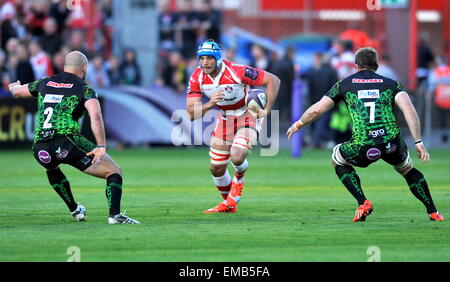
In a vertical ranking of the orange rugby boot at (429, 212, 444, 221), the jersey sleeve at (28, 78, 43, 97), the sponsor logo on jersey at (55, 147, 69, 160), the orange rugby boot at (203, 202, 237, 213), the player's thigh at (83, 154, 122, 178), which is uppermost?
the jersey sleeve at (28, 78, 43, 97)

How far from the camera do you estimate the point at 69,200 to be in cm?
1268

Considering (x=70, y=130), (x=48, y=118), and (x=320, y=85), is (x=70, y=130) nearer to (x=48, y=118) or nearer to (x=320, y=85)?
(x=48, y=118)

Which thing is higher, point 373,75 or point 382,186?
point 373,75

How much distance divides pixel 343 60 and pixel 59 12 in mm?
7832

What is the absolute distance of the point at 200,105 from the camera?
13.9m

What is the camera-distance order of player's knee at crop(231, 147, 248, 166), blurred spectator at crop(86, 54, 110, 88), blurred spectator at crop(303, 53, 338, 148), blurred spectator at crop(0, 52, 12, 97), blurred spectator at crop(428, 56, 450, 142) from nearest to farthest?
player's knee at crop(231, 147, 248, 166) → blurred spectator at crop(0, 52, 12, 97) → blurred spectator at crop(303, 53, 338, 148) → blurred spectator at crop(86, 54, 110, 88) → blurred spectator at crop(428, 56, 450, 142)

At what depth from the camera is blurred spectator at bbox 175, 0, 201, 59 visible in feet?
103

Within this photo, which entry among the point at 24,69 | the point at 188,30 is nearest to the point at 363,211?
the point at 24,69

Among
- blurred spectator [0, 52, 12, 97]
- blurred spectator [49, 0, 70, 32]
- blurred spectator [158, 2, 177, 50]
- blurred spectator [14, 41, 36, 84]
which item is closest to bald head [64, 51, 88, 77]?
blurred spectator [14, 41, 36, 84]

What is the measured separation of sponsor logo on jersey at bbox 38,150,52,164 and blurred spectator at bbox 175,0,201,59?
18.8m

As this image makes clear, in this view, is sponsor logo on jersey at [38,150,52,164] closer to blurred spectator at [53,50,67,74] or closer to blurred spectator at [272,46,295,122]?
blurred spectator at [53,50,67,74]
